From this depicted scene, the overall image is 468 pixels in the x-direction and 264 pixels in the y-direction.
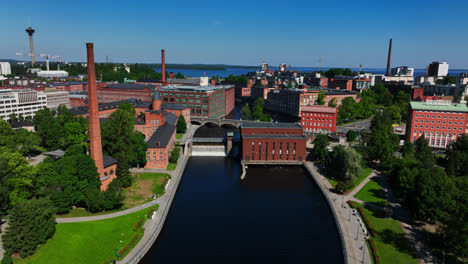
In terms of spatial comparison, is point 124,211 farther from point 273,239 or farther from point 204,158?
point 204,158

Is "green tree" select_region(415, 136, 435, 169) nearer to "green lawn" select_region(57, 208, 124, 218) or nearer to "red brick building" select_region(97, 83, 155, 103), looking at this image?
"green lawn" select_region(57, 208, 124, 218)

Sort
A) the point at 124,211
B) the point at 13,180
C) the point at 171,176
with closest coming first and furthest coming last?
1. the point at 13,180
2. the point at 124,211
3. the point at 171,176

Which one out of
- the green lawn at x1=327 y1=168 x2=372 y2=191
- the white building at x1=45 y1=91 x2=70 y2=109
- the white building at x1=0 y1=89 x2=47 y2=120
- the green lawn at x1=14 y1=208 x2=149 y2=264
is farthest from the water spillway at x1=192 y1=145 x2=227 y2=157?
the white building at x1=45 y1=91 x2=70 y2=109

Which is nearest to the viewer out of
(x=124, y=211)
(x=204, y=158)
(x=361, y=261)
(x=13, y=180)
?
(x=361, y=261)

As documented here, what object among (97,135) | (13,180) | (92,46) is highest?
(92,46)

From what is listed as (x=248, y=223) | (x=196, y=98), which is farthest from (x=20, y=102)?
(x=248, y=223)

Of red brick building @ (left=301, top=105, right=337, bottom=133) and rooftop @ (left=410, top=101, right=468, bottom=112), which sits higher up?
rooftop @ (left=410, top=101, right=468, bottom=112)

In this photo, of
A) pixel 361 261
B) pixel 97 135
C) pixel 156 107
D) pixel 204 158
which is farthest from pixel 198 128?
pixel 361 261
